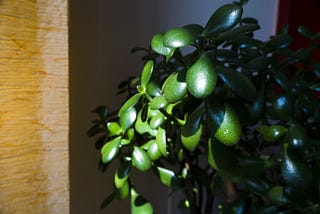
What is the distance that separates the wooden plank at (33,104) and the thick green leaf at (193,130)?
0.26m

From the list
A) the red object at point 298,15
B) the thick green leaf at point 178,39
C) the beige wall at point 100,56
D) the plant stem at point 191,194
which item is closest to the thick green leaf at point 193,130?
the thick green leaf at point 178,39

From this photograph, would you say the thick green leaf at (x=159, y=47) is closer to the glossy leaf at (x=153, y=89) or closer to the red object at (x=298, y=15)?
the glossy leaf at (x=153, y=89)

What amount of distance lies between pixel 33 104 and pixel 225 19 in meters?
0.36

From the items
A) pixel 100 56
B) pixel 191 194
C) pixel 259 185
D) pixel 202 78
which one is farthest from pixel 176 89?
pixel 100 56

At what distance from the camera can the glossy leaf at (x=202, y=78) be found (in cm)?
37

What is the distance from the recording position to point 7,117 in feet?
1.69

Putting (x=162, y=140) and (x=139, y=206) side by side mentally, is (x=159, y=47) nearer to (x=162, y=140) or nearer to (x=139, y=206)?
(x=162, y=140)

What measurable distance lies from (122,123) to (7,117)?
0.66 feet

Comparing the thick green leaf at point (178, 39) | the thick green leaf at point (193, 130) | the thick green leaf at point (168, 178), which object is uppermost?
the thick green leaf at point (178, 39)

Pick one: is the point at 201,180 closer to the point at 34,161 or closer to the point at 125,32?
the point at 34,161

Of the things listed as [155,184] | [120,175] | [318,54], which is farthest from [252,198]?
[318,54]

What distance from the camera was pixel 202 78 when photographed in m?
0.38

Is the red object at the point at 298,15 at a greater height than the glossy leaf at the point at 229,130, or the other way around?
Answer: the red object at the point at 298,15

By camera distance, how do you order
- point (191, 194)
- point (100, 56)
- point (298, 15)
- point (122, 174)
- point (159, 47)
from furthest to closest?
point (298, 15), point (100, 56), point (191, 194), point (122, 174), point (159, 47)
